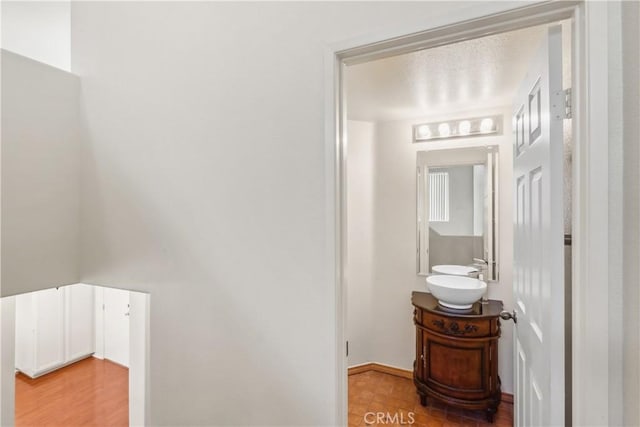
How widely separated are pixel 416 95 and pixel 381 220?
1190mm

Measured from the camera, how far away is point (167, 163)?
141 centimetres

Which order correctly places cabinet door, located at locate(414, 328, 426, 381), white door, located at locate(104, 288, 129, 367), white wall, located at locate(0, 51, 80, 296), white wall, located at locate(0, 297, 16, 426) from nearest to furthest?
white wall, located at locate(0, 51, 80, 296)
white wall, located at locate(0, 297, 16, 426)
cabinet door, located at locate(414, 328, 426, 381)
white door, located at locate(104, 288, 129, 367)

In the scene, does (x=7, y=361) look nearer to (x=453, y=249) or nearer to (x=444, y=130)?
(x=453, y=249)

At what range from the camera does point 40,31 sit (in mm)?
1819

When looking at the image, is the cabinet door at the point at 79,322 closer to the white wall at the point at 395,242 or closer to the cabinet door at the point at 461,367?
the white wall at the point at 395,242

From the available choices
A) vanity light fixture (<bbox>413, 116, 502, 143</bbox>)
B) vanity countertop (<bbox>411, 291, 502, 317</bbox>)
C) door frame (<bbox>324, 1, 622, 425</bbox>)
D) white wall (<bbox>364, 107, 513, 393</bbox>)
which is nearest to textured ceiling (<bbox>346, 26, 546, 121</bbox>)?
vanity light fixture (<bbox>413, 116, 502, 143</bbox>)

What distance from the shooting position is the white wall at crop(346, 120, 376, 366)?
300 centimetres

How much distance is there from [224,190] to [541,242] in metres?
1.22

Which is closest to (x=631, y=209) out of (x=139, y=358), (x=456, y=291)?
(x=456, y=291)

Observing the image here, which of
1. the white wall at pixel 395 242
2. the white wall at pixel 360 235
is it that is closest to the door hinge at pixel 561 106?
the white wall at pixel 395 242

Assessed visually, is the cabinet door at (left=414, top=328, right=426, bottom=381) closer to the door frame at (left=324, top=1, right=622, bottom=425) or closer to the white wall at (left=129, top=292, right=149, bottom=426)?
the door frame at (left=324, top=1, right=622, bottom=425)

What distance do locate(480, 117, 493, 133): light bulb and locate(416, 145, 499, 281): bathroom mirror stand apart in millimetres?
149

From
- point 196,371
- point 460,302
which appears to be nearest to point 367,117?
point 460,302

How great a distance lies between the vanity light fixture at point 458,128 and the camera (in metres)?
2.55
